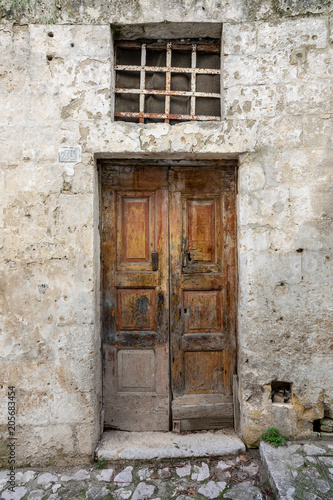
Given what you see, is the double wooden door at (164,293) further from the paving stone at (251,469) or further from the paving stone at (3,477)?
the paving stone at (3,477)

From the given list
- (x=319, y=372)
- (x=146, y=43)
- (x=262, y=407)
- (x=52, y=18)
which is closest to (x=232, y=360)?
(x=262, y=407)

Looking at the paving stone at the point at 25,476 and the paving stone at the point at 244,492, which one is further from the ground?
the paving stone at the point at 244,492

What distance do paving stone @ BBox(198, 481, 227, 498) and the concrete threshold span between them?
0.83 feet

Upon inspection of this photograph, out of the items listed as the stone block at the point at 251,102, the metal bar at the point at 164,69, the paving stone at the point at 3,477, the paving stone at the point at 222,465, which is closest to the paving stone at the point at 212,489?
the paving stone at the point at 222,465

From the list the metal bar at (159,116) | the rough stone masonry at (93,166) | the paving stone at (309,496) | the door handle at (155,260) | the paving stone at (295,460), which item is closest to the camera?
the paving stone at (309,496)

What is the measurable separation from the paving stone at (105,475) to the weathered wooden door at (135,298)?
0.42 m

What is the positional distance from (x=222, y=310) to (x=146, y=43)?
7.62 ft

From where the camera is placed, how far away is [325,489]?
2082 mm

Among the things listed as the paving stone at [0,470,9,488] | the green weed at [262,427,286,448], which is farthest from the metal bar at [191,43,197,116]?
the paving stone at [0,470,9,488]

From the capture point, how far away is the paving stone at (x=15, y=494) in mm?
2189

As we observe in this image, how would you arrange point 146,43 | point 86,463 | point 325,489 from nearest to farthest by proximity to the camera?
point 325,489 < point 86,463 < point 146,43

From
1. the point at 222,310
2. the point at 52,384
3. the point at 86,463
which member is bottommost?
the point at 86,463

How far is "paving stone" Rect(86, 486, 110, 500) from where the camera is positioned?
218cm

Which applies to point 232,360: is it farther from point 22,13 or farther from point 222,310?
point 22,13
